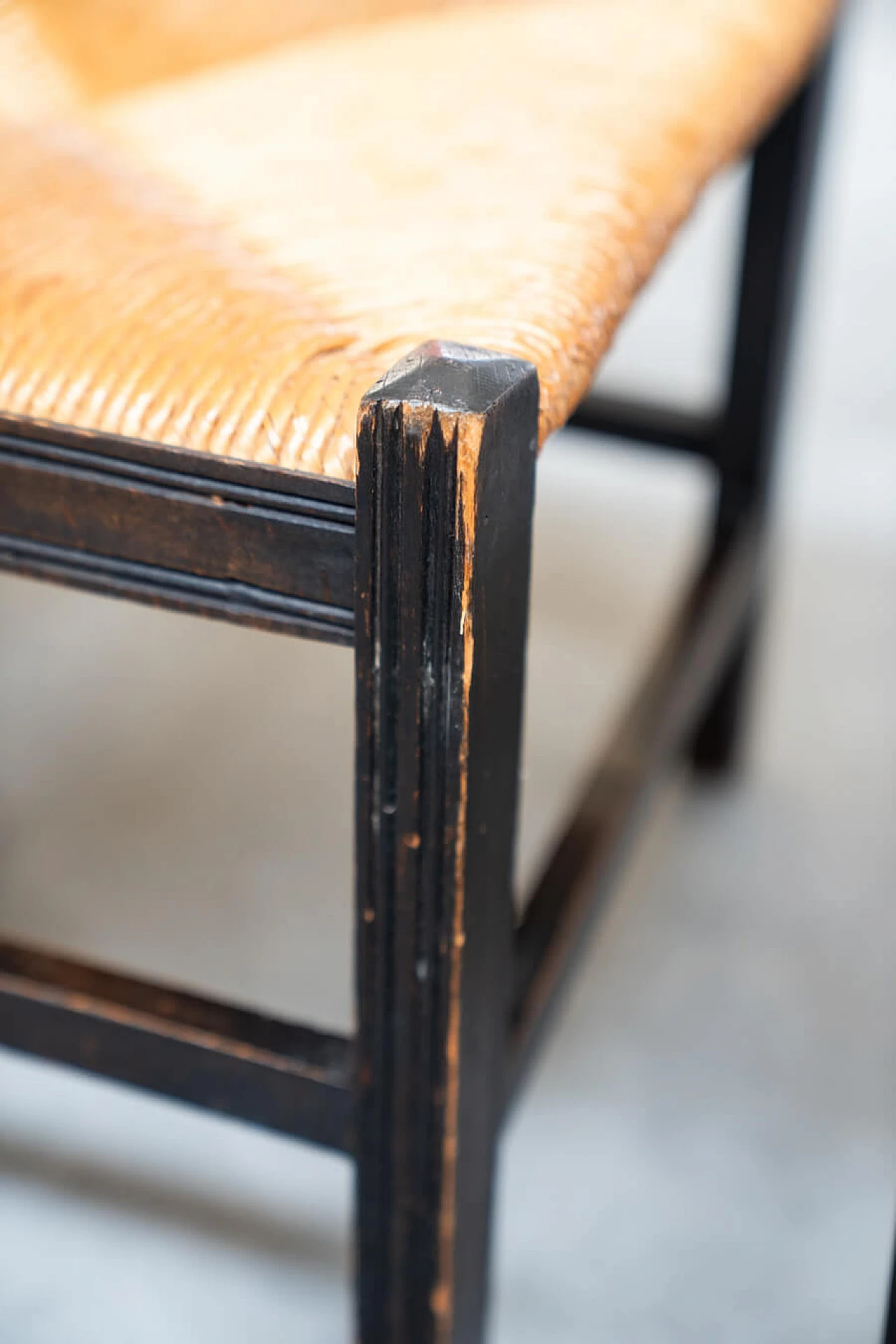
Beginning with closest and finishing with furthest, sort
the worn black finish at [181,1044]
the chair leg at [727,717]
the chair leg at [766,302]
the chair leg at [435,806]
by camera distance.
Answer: the chair leg at [435,806], the worn black finish at [181,1044], the chair leg at [766,302], the chair leg at [727,717]

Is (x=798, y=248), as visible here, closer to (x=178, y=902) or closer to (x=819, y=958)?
(x=819, y=958)

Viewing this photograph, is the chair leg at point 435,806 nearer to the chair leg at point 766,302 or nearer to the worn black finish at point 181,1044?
the worn black finish at point 181,1044

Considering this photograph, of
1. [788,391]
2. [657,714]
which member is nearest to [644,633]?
[788,391]

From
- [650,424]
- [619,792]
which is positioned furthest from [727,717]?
[619,792]

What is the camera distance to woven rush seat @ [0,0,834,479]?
459 mm

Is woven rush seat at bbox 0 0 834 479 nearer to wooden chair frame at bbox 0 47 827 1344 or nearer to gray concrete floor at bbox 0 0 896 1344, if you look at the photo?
wooden chair frame at bbox 0 47 827 1344

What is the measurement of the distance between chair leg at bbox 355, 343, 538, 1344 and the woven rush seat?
0.04 meters

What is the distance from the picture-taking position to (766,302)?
0.99 m

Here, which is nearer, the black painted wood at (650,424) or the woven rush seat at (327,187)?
the woven rush seat at (327,187)

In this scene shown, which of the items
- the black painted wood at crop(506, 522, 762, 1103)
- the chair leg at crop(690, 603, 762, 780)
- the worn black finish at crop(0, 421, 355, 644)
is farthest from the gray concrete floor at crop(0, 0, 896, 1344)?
the worn black finish at crop(0, 421, 355, 644)

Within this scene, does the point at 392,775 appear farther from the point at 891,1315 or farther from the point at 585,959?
the point at 585,959

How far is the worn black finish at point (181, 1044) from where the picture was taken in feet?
1.73

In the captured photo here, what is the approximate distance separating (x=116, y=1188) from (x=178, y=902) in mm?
221

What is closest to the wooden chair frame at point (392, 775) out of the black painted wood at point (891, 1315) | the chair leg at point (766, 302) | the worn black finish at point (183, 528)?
the worn black finish at point (183, 528)
